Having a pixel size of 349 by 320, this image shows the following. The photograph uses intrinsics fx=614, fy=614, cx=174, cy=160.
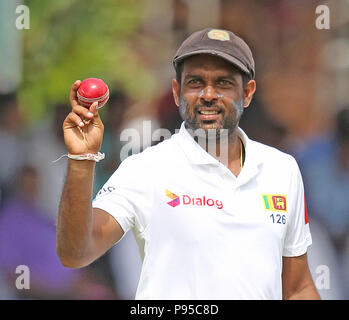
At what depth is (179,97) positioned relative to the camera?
2.65 m

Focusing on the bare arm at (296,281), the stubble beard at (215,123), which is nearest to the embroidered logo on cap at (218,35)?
the stubble beard at (215,123)

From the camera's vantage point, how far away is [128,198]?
2361mm

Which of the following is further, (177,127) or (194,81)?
(177,127)

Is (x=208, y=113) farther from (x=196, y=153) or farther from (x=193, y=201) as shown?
(x=193, y=201)

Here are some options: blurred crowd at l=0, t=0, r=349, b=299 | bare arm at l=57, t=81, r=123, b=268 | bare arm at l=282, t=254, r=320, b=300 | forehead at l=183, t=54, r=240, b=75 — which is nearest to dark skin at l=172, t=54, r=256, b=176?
forehead at l=183, t=54, r=240, b=75

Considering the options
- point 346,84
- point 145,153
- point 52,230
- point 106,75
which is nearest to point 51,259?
point 52,230

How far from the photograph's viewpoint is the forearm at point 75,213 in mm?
2035

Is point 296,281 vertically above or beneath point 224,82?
beneath

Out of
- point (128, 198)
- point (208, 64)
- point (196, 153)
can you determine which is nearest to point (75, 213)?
point (128, 198)

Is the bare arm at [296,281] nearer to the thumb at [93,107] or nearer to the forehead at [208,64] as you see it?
the forehead at [208,64]

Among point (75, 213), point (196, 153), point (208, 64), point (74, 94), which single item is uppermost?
point (208, 64)

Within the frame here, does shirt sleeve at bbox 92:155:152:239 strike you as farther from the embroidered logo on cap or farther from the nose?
the embroidered logo on cap

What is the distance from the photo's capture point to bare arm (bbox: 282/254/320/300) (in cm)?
261

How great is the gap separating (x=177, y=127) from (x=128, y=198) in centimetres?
233
